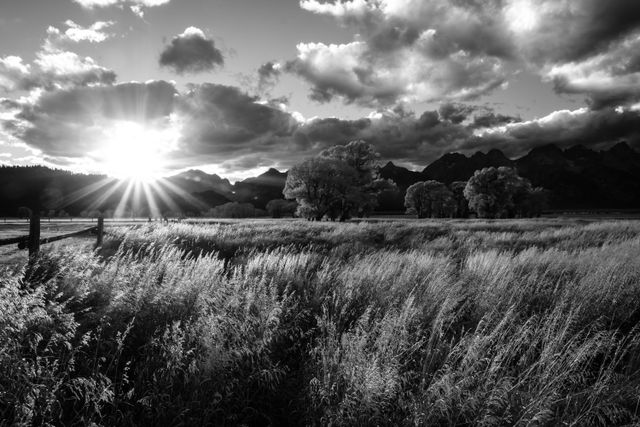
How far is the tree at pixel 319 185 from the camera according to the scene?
45.4m

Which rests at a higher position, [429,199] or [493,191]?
[493,191]

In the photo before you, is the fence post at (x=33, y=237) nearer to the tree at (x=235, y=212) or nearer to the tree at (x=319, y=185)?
the tree at (x=319, y=185)

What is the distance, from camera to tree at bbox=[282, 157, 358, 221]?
45.4 metres

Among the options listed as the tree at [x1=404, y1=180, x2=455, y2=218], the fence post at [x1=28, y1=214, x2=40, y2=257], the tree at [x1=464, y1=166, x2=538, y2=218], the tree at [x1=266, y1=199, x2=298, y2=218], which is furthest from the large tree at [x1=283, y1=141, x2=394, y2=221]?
the tree at [x1=266, y1=199, x2=298, y2=218]

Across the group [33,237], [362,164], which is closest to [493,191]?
[362,164]

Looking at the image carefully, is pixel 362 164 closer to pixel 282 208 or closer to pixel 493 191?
pixel 493 191

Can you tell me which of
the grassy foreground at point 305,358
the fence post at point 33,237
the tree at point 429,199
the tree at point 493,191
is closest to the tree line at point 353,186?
the tree at point 493,191

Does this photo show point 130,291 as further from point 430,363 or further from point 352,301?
point 430,363

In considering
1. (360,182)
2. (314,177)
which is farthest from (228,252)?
(360,182)

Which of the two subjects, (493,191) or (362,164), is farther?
(493,191)

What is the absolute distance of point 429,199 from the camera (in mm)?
84312

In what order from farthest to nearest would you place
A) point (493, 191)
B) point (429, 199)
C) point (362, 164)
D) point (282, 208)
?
point (282, 208) < point (429, 199) < point (493, 191) < point (362, 164)

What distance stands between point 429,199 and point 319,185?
46.2 metres

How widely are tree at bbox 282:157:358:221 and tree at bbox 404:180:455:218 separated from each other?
130 ft
